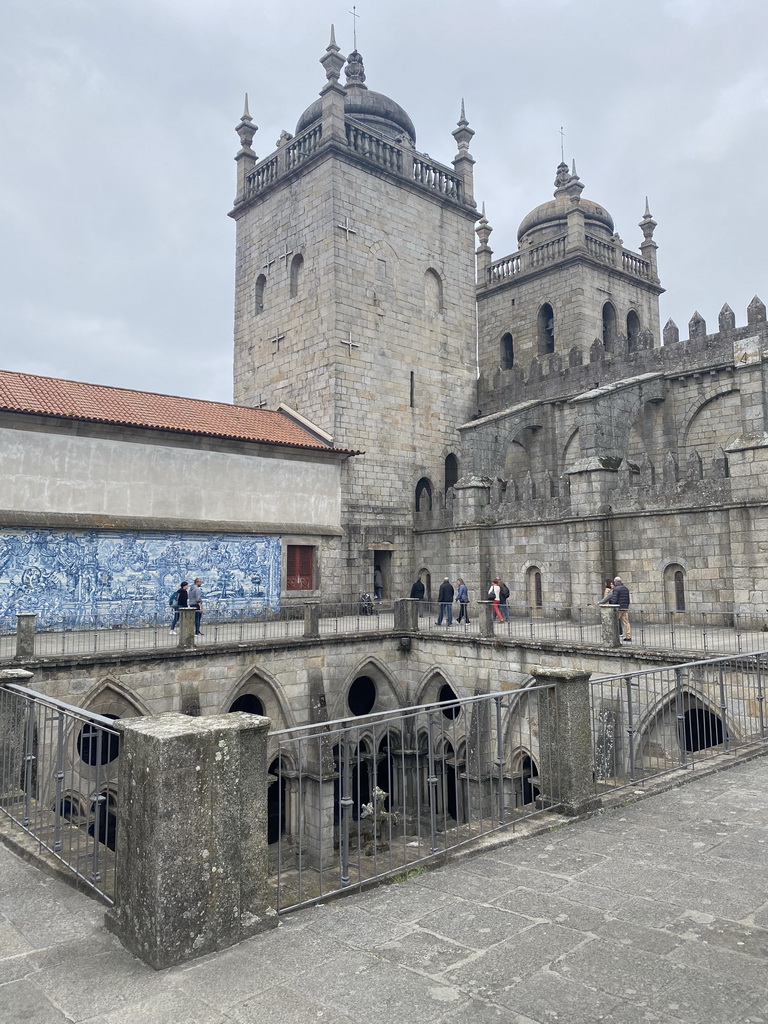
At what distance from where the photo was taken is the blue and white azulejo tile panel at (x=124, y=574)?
18.7 metres

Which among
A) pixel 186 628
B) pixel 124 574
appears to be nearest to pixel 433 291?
pixel 124 574

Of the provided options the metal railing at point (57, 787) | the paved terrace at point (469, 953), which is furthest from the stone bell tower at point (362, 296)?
the paved terrace at point (469, 953)

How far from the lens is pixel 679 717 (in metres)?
8.48

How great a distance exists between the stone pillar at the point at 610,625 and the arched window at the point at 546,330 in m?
22.4

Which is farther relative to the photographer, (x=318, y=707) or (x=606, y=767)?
(x=318, y=707)

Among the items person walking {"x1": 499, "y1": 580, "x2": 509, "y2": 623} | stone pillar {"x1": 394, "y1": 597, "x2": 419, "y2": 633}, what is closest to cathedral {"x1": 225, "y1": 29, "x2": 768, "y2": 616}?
person walking {"x1": 499, "y1": 580, "x2": 509, "y2": 623}

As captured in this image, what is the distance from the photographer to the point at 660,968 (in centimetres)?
379

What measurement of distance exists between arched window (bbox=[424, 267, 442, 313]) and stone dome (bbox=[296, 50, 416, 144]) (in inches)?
284

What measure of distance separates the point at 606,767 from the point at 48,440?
1607 centimetres

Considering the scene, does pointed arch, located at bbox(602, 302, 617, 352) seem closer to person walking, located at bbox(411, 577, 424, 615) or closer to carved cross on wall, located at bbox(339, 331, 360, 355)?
carved cross on wall, located at bbox(339, 331, 360, 355)

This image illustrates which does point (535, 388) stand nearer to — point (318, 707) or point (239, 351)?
point (239, 351)

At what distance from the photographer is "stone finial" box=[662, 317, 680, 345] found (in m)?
25.9

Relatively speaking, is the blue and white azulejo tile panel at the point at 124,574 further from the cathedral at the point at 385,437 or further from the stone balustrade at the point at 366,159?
the stone balustrade at the point at 366,159

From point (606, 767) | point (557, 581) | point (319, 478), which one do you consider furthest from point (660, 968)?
point (319, 478)
